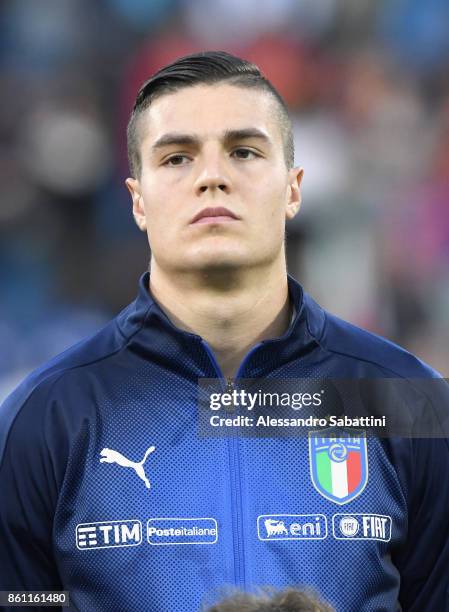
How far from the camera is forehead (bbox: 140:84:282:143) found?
7.07 ft

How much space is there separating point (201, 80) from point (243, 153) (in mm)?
187

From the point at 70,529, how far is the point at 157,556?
174 millimetres

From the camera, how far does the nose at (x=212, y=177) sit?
2.10 m

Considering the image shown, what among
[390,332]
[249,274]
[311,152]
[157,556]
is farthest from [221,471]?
[311,152]

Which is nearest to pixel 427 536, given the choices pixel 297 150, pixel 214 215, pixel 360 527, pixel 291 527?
pixel 360 527

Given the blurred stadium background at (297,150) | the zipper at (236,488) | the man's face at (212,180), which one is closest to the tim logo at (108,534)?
the zipper at (236,488)

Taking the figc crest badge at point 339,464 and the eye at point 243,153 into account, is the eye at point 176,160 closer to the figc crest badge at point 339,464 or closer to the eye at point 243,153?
the eye at point 243,153

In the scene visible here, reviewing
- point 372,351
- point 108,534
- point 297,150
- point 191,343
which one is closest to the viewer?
point 108,534

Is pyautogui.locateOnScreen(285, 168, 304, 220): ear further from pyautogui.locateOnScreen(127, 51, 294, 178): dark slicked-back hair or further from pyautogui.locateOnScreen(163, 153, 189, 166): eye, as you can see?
pyautogui.locateOnScreen(163, 153, 189, 166): eye

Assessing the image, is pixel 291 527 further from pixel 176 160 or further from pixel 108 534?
pixel 176 160

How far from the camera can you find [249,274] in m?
2.18

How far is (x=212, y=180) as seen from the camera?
2.10m

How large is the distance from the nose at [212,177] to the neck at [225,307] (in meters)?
0.17

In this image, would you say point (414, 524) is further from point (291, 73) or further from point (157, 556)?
point (291, 73)
